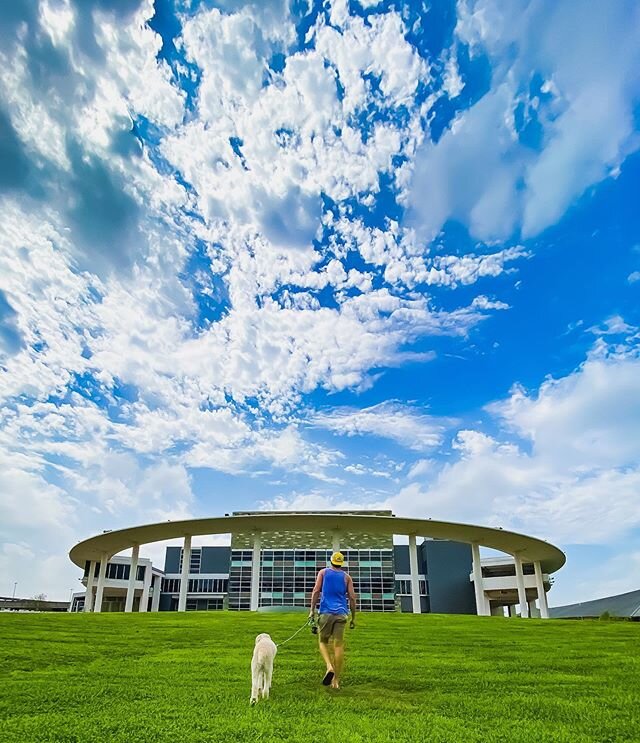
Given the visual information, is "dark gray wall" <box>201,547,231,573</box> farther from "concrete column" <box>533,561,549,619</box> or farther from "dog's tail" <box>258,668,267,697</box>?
"dog's tail" <box>258,668,267,697</box>

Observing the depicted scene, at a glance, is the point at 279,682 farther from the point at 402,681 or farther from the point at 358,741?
the point at 358,741

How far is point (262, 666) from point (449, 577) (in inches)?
2731

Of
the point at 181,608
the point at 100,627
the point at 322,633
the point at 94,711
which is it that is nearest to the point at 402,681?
the point at 322,633

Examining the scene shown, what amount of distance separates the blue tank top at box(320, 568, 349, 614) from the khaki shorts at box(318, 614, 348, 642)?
72 millimetres

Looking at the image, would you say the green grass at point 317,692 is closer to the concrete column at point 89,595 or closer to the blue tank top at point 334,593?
the blue tank top at point 334,593

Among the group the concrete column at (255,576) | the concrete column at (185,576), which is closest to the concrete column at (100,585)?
the concrete column at (185,576)

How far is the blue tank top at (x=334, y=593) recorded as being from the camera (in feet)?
30.2

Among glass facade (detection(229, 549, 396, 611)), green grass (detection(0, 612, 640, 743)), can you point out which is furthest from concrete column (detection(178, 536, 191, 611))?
green grass (detection(0, 612, 640, 743))

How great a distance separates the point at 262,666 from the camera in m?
8.02

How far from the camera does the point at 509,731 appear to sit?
6.52 m

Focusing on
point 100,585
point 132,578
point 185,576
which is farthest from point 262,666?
point 100,585

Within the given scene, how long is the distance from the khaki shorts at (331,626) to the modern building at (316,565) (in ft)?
106

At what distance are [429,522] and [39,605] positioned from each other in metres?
69.8

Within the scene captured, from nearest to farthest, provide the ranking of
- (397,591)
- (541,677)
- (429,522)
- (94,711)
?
(94,711) < (541,677) < (429,522) < (397,591)
